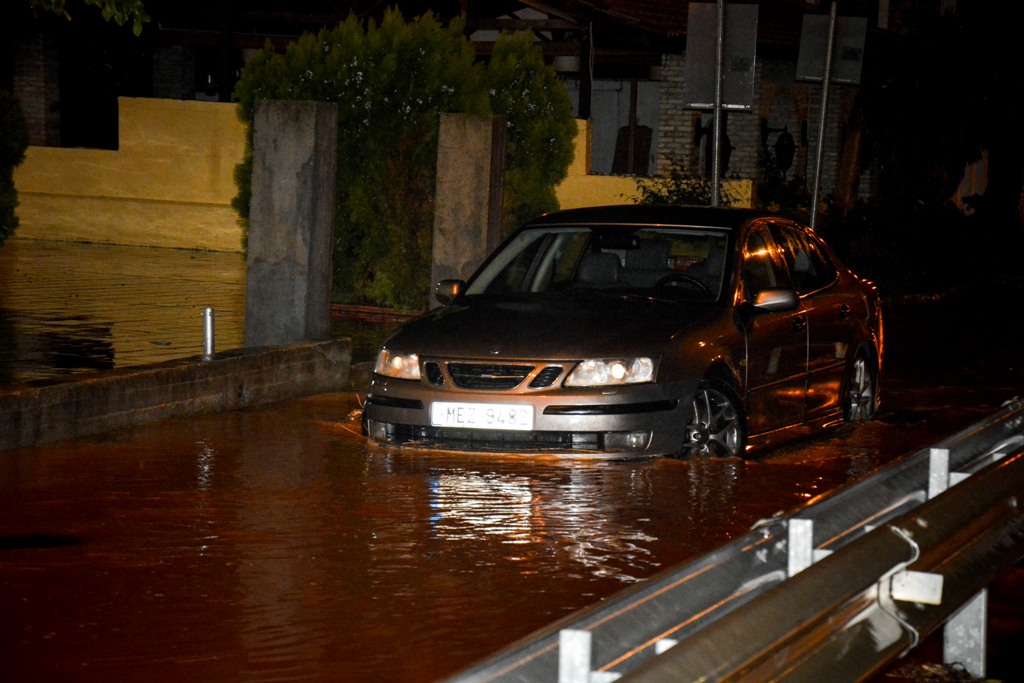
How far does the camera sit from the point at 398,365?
997cm

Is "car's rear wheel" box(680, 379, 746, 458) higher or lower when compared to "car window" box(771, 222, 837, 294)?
lower

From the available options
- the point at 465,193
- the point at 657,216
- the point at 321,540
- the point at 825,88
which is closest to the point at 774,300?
the point at 657,216

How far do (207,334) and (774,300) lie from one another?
3.96m

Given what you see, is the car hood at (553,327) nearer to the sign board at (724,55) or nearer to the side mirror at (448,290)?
the side mirror at (448,290)

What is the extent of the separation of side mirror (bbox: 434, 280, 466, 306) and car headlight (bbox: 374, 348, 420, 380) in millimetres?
948

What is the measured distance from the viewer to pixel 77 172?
26.3m

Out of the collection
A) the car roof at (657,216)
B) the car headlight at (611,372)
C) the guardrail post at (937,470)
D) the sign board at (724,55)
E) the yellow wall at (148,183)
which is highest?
the sign board at (724,55)

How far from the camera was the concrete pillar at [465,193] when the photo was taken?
53.3ft

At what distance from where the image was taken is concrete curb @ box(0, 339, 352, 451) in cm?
1030

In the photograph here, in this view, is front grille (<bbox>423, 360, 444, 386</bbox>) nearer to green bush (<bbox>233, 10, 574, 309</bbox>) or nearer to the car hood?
the car hood

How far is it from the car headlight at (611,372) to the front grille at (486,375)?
254mm

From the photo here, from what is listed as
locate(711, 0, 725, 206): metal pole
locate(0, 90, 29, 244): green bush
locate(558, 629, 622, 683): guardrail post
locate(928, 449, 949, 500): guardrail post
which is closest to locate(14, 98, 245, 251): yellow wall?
locate(0, 90, 29, 244): green bush

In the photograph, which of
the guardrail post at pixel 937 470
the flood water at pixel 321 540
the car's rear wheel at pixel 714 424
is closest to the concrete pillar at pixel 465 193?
the flood water at pixel 321 540

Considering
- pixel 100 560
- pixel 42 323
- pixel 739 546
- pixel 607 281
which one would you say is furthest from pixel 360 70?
pixel 739 546
